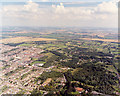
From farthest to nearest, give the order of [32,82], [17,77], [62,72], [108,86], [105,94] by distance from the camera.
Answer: [62,72] → [17,77] → [32,82] → [108,86] → [105,94]

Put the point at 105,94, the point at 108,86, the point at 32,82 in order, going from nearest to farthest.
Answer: the point at 105,94
the point at 108,86
the point at 32,82

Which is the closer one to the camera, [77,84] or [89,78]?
[77,84]

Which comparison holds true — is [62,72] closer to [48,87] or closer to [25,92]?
[48,87]

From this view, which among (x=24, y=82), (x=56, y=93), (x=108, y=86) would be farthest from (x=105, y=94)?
(x=24, y=82)

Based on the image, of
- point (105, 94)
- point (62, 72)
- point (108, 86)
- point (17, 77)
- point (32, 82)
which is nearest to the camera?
point (105, 94)

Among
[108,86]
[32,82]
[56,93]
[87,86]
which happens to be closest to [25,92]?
[32,82]

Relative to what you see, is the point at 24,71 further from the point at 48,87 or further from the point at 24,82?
the point at 48,87

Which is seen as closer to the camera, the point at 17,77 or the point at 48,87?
the point at 48,87

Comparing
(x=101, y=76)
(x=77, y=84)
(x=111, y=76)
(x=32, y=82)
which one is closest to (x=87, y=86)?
(x=77, y=84)

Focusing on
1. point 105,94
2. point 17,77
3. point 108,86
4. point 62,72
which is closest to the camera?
point 105,94
